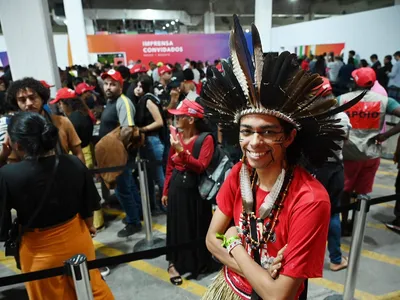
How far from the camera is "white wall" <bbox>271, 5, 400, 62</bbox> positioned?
1151cm

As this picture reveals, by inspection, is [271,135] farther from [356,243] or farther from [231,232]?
[356,243]

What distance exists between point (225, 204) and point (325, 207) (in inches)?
19.2

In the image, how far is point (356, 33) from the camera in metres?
13.2

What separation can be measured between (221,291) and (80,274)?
765 millimetres

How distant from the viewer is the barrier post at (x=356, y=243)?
2410 millimetres

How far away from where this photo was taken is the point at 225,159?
114 inches

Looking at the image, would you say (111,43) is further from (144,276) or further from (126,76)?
(144,276)

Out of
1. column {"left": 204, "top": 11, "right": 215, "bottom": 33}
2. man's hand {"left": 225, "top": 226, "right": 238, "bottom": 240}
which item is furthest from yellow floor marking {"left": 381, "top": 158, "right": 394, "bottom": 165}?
column {"left": 204, "top": 11, "right": 215, "bottom": 33}

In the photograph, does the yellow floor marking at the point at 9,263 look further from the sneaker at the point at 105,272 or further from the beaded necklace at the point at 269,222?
the beaded necklace at the point at 269,222

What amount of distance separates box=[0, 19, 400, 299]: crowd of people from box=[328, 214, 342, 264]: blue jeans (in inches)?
0.4

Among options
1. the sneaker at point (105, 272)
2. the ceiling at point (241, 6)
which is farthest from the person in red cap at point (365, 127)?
the ceiling at point (241, 6)

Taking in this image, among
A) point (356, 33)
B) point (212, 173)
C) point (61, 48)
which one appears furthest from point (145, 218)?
point (61, 48)

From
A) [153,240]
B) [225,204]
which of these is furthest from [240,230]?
[153,240]

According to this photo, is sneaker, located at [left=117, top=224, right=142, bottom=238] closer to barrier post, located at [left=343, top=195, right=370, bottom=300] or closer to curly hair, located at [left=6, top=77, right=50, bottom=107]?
curly hair, located at [left=6, top=77, right=50, bottom=107]
